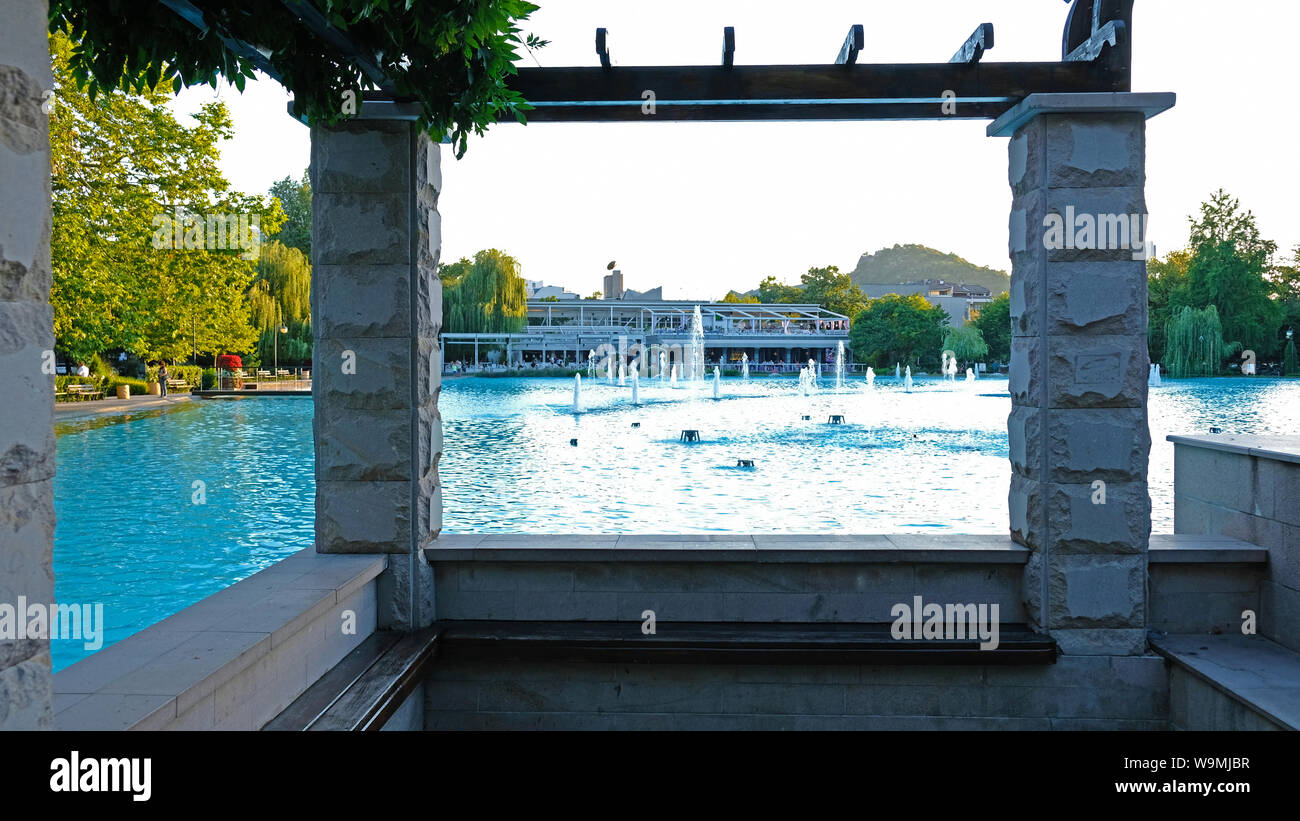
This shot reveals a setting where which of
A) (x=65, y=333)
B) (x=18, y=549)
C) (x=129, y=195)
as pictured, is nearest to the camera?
(x=18, y=549)

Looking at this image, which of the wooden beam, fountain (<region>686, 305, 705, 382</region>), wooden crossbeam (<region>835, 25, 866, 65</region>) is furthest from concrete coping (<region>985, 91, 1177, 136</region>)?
fountain (<region>686, 305, 705, 382</region>)

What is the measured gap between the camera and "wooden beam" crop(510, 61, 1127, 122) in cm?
440

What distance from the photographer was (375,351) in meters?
4.58

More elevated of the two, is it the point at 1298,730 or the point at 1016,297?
the point at 1016,297

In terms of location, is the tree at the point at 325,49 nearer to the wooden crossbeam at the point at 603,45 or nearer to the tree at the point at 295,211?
the wooden crossbeam at the point at 603,45

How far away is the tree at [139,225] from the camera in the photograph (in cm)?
1938

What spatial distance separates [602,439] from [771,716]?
13353mm

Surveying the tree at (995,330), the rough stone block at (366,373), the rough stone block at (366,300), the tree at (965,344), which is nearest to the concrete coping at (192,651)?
the rough stone block at (366,373)

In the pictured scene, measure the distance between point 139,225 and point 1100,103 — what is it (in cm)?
2320

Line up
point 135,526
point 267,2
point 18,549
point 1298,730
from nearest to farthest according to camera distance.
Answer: point 18,549 → point 267,2 → point 1298,730 → point 135,526

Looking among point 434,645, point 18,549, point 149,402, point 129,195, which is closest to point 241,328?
point 149,402

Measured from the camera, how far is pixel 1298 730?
3.39 m

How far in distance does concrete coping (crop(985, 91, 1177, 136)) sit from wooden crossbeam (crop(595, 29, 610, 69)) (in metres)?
2.20
